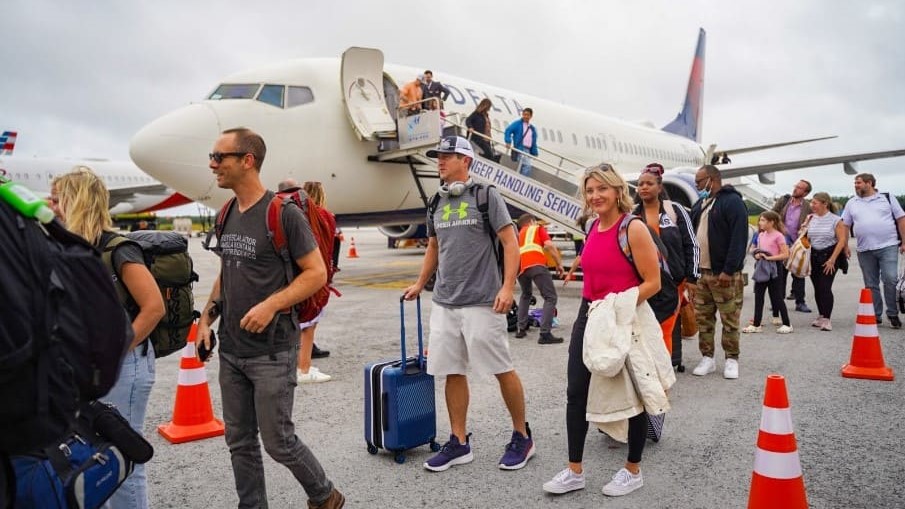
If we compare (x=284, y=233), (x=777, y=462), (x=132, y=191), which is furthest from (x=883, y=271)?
(x=132, y=191)

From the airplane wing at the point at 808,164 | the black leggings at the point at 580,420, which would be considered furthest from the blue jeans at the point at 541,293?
the airplane wing at the point at 808,164

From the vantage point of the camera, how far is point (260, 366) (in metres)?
2.69

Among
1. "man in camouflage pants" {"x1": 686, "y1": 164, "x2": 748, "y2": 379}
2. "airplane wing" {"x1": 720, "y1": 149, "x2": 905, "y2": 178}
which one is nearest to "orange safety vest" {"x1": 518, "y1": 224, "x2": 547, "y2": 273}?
"man in camouflage pants" {"x1": 686, "y1": 164, "x2": 748, "y2": 379}

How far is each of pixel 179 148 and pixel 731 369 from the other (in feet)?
24.4

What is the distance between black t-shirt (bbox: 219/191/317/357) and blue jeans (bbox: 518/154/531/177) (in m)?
8.90

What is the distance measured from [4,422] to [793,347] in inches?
267

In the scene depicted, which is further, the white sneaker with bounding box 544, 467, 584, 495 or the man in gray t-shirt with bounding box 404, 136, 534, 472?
the man in gray t-shirt with bounding box 404, 136, 534, 472

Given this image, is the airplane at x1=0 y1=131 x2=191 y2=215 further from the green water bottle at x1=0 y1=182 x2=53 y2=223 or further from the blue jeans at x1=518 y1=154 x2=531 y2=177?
the green water bottle at x1=0 y1=182 x2=53 y2=223

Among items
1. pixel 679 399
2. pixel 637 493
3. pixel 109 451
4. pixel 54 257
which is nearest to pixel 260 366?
pixel 109 451

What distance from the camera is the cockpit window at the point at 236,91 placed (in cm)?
969

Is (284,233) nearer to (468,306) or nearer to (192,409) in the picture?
(468,306)

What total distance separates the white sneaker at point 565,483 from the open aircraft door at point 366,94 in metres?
7.74

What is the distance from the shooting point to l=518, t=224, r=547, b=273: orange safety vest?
23.0 ft

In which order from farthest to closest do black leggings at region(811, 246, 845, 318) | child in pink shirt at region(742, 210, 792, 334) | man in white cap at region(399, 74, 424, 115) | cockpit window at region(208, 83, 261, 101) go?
1. man in white cap at region(399, 74, 424, 115)
2. cockpit window at region(208, 83, 261, 101)
3. black leggings at region(811, 246, 845, 318)
4. child in pink shirt at region(742, 210, 792, 334)
